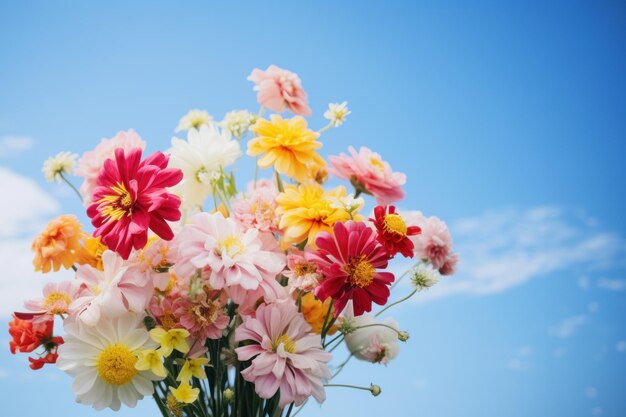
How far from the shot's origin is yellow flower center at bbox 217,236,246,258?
84 cm

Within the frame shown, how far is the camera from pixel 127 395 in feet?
2.93

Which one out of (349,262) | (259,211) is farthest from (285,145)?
(349,262)

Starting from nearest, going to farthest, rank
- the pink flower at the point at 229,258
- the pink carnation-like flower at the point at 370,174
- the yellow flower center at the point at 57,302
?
the pink flower at the point at 229,258, the yellow flower center at the point at 57,302, the pink carnation-like flower at the point at 370,174

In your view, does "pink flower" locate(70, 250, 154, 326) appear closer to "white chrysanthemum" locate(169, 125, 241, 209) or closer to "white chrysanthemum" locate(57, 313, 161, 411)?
"white chrysanthemum" locate(57, 313, 161, 411)

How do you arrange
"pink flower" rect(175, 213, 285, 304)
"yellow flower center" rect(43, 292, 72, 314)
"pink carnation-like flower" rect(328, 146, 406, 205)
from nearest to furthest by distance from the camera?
1. "pink flower" rect(175, 213, 285, 304)
2. "yellow flower center" rect(43, 292, 72, 314)
3. "pink carnation-like flower" rect(328, 146, 406, 205)

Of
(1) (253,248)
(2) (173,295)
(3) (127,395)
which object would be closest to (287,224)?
(1) (253,248)

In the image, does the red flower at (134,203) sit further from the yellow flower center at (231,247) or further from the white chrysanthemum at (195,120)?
the white chrysanthemum at (195,120)

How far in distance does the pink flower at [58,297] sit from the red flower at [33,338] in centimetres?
3

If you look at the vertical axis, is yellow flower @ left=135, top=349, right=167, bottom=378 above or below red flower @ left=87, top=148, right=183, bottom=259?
below

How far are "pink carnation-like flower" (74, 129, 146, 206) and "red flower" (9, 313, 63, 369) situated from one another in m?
0.20

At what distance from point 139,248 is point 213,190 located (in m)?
0.21

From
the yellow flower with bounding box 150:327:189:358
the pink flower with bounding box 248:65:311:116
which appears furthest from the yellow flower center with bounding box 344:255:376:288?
the pink flower with bounding box 248:65:311:116

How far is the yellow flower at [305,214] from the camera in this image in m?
0.89

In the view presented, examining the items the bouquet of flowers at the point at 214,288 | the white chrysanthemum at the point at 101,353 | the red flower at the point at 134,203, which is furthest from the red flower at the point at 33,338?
the red flower at the point at 134,203
